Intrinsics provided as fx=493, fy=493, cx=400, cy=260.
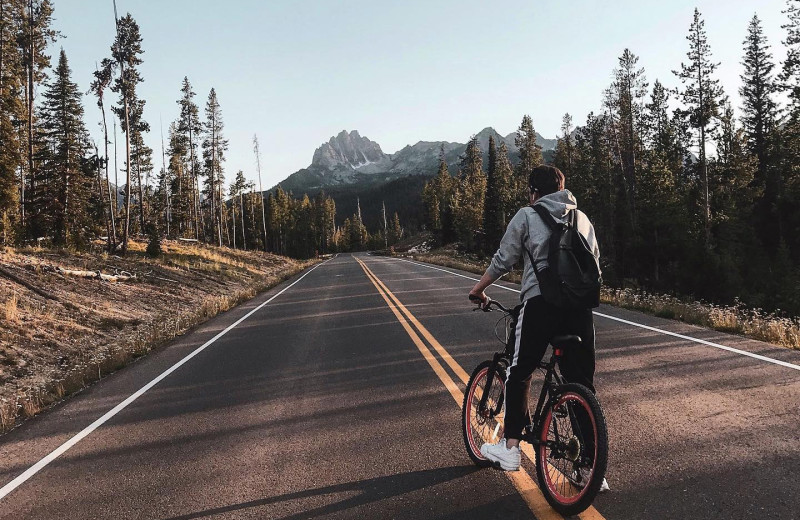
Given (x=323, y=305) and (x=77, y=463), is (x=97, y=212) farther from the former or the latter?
(x=77, y=463)

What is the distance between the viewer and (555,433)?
3211 millimetres

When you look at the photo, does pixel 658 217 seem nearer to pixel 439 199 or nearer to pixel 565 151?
pixel 565 151

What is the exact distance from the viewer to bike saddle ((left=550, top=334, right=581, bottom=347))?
124 inches

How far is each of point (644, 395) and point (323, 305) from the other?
458 inches

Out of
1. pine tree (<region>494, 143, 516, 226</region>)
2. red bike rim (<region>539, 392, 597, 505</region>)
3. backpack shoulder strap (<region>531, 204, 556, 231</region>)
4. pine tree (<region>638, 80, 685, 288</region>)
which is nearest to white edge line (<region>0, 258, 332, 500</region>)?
red bike rim (<region>539, 392, 597, 505</region>)

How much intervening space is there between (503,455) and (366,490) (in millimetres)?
1022

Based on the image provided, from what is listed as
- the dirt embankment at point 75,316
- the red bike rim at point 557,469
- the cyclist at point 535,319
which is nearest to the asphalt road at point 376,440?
the red bike rim at point 557,469

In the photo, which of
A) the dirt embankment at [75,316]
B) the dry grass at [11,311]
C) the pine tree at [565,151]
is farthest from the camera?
the pine tree at [565,151]

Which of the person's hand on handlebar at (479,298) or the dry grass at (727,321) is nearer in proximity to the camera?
the person's hand on handlebar at (479,298)

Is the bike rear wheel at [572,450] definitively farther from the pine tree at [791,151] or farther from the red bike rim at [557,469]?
the pine tree at [791,151]

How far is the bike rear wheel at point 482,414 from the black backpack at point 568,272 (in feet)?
3.31

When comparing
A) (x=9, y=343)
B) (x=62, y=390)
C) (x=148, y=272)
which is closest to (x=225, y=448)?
(x=62, y=390)

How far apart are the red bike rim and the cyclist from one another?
6.4 inches

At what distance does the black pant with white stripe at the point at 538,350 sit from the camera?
10.5ft
